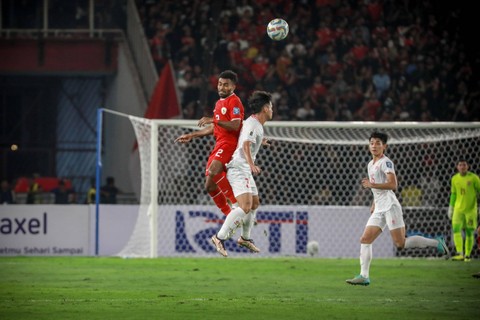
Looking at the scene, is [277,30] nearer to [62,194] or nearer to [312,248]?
[312,248]

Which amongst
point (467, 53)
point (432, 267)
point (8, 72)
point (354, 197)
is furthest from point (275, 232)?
point (8, 72)

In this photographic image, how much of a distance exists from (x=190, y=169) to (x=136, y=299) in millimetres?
9768

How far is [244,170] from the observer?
12.4 metres

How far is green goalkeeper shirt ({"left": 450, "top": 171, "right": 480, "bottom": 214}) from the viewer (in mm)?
18938

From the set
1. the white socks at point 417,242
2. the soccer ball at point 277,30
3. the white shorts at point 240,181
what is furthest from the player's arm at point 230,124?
the white socks at point 417,242

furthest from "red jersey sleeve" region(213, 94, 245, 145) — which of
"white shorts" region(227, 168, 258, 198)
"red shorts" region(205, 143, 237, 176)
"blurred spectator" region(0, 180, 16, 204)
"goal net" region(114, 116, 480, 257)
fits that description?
"blurred spectator" region(0, 180, 16, 204)

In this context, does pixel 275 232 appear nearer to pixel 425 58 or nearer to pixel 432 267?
pixel 432 267

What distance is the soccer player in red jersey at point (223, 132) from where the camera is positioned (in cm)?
1225

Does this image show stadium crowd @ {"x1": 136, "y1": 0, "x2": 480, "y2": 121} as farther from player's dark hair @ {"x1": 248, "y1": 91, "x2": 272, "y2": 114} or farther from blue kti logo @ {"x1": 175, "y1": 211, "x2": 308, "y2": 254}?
player's dark hair @ {"x1": 248, "y1": 91, "x2": 272, "y2": 114}

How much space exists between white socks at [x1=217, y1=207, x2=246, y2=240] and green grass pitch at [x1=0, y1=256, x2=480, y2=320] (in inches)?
27.2

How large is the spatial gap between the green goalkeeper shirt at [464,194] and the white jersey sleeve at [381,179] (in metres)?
6.77

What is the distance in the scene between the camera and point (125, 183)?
26.0 m

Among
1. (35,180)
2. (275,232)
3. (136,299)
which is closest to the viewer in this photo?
(136,299)

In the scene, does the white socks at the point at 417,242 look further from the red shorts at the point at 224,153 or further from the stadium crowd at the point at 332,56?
the stadium crowd at the point at 332,56
